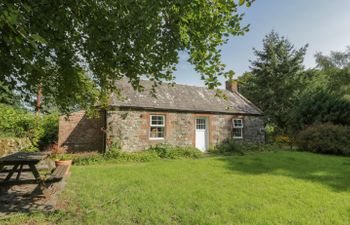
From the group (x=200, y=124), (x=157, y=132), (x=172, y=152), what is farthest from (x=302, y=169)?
(x=157, y=132)

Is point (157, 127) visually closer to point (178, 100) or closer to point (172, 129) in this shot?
point (172, 129)

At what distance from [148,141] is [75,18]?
11871 mm

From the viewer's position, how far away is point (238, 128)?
1883cm

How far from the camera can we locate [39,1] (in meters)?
3.29

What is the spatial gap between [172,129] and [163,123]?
734 millimetres

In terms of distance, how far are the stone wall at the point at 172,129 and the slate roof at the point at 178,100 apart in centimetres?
41

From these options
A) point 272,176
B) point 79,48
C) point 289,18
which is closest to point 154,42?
point 79,48

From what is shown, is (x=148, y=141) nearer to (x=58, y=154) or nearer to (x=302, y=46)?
(x=58, y=154)

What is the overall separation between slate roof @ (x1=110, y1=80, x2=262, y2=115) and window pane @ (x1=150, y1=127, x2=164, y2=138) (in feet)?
4.46

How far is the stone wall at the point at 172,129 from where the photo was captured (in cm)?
1430

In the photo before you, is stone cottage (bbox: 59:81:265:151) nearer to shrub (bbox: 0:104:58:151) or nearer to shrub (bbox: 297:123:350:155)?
shrub (bbox: 0:104:58:151)

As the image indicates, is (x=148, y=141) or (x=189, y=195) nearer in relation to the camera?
Result: (x=189, y=195)

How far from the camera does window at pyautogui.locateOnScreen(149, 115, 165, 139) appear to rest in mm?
15383

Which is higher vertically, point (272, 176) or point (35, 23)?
point (35, 23)
